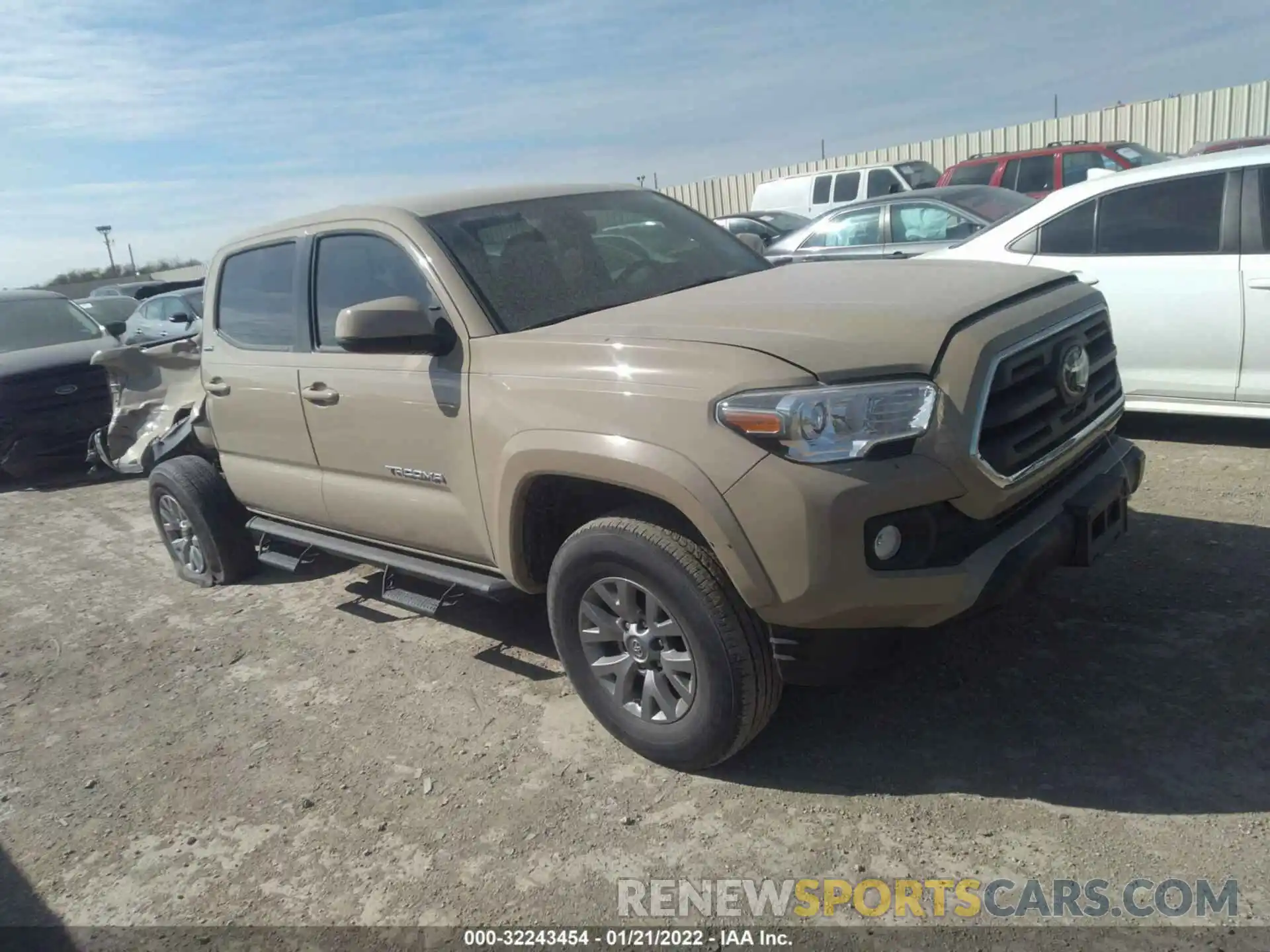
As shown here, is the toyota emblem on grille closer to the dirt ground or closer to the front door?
the dirt ground

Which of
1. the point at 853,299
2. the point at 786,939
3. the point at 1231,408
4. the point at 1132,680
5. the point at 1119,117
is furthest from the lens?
the point at 1119,117

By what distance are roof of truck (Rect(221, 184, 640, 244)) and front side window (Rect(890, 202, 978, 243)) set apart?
19.7ft

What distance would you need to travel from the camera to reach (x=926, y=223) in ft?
32.5

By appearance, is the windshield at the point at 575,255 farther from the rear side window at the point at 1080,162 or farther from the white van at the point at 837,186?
the white van at the point at 837,186

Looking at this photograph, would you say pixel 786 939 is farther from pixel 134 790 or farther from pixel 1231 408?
pixel 1231 408

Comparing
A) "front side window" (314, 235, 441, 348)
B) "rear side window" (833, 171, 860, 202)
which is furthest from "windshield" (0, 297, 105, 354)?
"rear side window" (833, 171, 860, 202)

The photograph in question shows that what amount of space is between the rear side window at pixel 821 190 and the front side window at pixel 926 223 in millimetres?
9249

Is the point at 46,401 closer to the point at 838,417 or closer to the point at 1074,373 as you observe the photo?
the point at 838,417

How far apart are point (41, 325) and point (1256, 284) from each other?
11.2m

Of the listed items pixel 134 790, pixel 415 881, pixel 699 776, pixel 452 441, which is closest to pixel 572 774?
pixel 699 776

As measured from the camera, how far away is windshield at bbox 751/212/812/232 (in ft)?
57.9

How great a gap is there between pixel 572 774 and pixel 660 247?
7.16 feet

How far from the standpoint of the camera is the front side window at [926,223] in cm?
973

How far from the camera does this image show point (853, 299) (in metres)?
3.18
